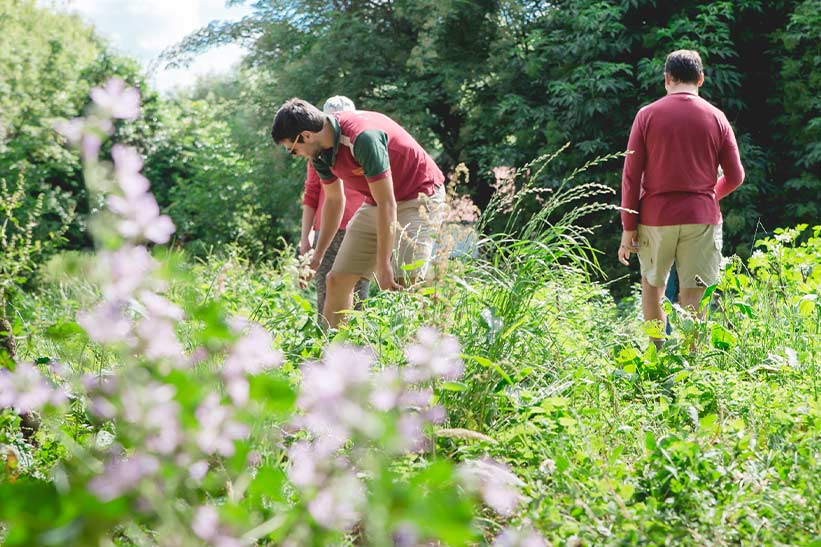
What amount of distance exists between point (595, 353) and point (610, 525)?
144 cm

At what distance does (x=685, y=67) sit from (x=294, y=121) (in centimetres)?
193

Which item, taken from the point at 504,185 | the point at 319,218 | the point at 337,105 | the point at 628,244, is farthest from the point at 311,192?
the point at 628,244

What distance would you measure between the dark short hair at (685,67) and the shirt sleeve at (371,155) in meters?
1.48

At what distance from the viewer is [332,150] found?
152 inches

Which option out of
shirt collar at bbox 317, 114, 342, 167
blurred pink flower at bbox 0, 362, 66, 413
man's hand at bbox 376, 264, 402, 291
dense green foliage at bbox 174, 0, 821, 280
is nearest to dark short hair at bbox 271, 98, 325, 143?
shirt collar at bbox 317, 114, 342, 167

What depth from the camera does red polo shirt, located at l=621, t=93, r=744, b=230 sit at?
389 cm

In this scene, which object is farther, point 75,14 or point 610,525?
point 75,14

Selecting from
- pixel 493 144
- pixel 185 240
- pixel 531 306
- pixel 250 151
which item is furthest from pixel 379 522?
pixel 185 240

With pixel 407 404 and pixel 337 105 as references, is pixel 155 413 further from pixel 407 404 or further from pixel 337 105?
pixel 337 105

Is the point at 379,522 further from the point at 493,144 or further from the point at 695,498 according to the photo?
the point at 493,144

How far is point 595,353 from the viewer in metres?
3.28

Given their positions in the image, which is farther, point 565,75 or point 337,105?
point 565,75

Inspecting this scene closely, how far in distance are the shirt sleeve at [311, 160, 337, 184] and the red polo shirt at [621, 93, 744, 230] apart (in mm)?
1510

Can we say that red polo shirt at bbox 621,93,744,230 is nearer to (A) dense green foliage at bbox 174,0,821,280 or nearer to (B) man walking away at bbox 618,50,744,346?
(B) man walking away at bbox 618,50,744,346
